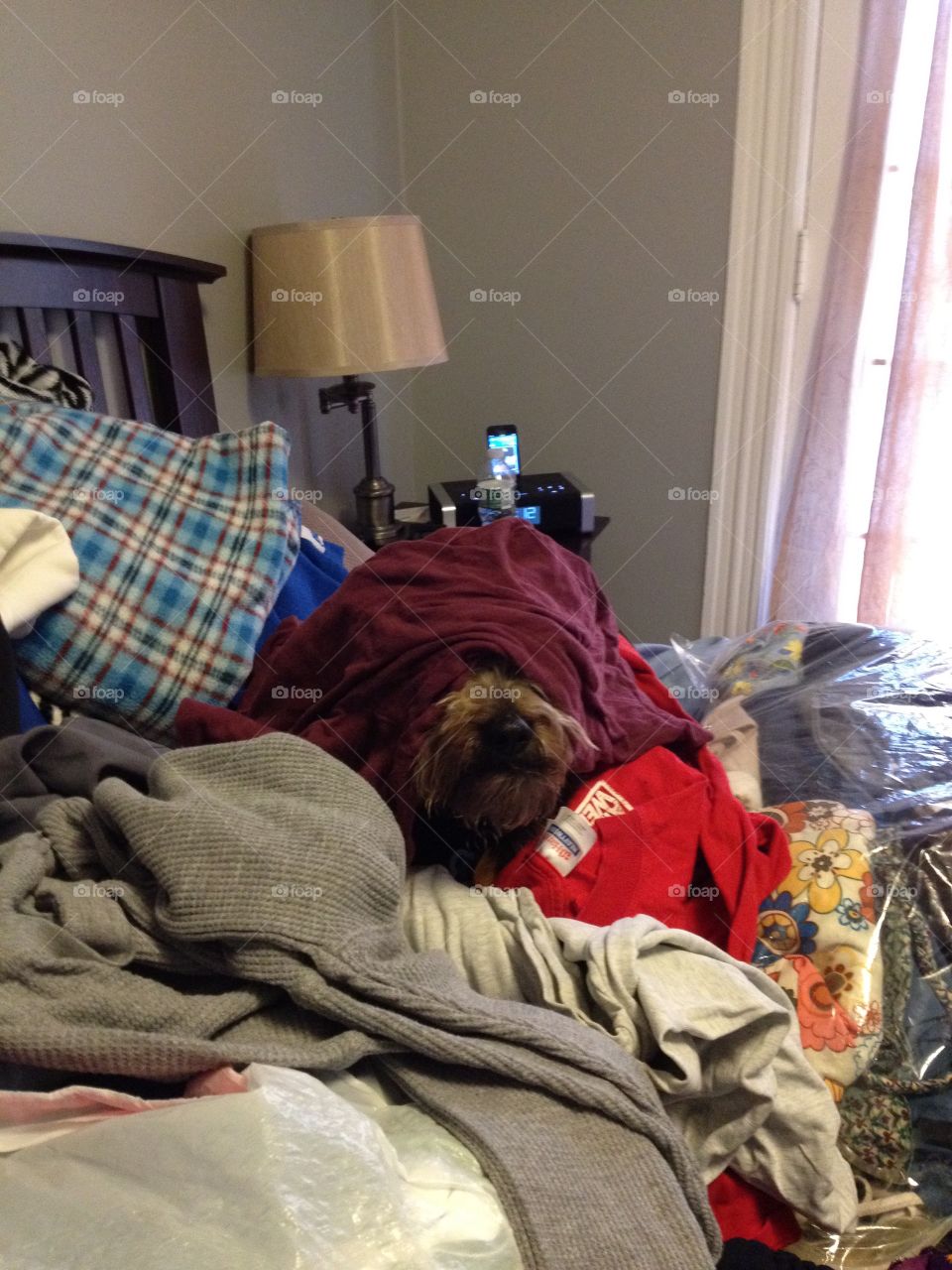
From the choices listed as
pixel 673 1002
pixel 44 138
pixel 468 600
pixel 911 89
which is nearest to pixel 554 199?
pixel 911 89

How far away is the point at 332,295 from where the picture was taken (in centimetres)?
176

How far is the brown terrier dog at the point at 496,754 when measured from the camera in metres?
0.87

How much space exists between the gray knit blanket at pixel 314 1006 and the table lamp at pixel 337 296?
1.26 metres

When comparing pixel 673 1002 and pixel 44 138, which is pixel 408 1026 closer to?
pixel 673 1002

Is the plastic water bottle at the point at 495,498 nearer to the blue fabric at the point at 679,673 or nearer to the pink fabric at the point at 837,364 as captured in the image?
the blue fabric at the point at 679,673

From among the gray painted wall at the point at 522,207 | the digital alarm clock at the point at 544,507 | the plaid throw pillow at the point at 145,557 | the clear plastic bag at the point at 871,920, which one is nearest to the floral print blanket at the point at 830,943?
the clear plastic bag at the point at 871,920

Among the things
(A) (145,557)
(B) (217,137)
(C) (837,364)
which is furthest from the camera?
(C) (837,364)

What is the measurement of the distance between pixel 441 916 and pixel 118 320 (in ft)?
3.52

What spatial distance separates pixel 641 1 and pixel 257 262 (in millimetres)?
1159

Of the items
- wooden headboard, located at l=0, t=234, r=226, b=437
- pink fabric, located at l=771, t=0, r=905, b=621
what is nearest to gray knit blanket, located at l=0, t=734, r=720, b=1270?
wooden headboard, located at l=0, t=234, r=226, b=437

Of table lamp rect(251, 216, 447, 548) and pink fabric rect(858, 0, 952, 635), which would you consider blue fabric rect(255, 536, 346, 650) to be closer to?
table lamp rect(251, 216, 447, 548)

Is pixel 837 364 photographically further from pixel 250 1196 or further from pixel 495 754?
pixel 250 1196

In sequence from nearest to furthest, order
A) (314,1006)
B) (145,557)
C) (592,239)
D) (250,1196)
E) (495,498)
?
(250,1196) < (314,1006) < (145,557) < (495,498) < (592,239)

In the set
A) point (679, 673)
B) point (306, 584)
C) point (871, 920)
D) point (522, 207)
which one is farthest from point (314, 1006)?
point (522, 207)
